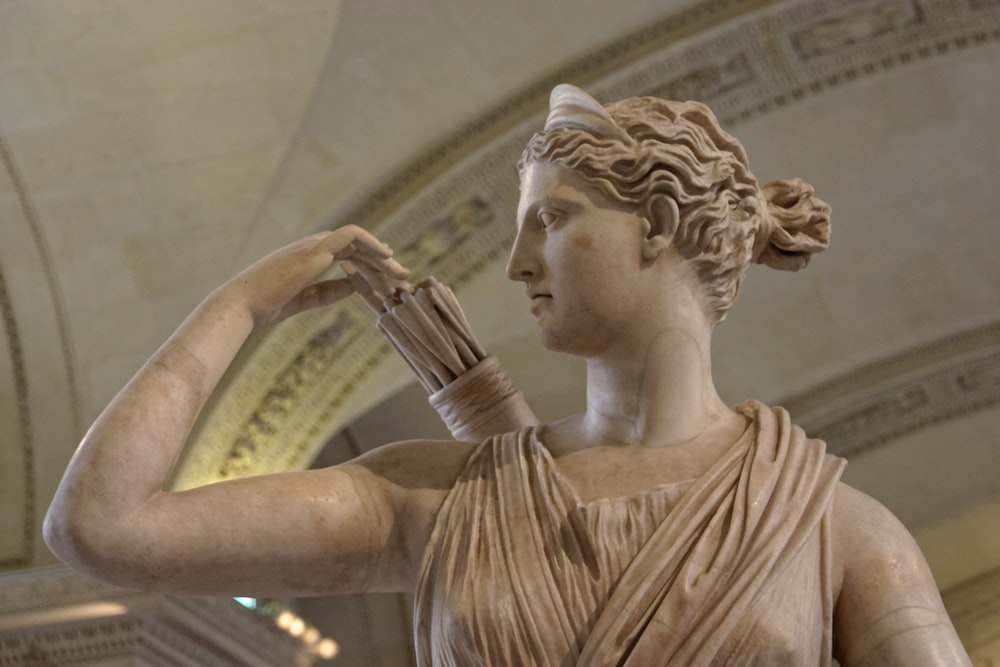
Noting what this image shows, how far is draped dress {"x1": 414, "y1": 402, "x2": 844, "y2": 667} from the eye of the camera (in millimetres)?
1969

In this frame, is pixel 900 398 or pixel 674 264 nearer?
pixel 674 264

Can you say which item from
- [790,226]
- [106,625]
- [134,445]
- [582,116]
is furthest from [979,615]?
[134,445]

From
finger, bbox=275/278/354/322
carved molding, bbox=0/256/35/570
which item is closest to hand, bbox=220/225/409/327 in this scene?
finger, bbox=275/278/354/322

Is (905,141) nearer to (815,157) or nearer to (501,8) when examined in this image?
(815,157)

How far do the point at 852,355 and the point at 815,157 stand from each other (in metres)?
1.86

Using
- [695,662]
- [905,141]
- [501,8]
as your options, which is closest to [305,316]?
[501,8]

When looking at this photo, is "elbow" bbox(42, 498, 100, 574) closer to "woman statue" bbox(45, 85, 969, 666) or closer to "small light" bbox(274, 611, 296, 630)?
"woman statue" bbox(45, 85, 969, 666)

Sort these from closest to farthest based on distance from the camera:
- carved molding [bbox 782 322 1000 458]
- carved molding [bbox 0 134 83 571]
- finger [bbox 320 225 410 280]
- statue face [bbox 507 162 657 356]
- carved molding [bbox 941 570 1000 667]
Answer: statue face [bbox 507 162 657 356], finger [bbox 320 225 410 280], carved molding [bbox 0 134 83 571], carved molding [bbox 782 322 1000 458], carved molding [bbox 941 570 1000 667]

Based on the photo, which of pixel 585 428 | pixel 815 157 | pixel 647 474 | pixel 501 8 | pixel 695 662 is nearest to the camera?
pixel 695 662

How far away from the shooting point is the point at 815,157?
801 centimetres

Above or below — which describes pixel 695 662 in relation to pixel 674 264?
below

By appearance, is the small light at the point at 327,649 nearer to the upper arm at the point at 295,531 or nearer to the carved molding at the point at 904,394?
the carved molding at the point at 904,394

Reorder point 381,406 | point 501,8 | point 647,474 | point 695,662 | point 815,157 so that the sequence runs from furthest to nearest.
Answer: point 381,406
point 815,157
point 501,8
point 647,474
point 695,662

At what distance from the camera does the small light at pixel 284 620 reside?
24.0 feet
